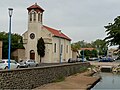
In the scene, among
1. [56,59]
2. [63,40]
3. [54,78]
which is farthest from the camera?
[63,40]

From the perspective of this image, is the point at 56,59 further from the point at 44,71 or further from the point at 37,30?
the point at 44,71

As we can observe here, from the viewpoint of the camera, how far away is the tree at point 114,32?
222ft

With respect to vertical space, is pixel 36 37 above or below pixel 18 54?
above

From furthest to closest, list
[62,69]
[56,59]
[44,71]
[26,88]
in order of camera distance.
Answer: [56,59], [62,69], [44,71], [26,88]

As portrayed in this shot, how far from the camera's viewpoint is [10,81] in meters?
21.9

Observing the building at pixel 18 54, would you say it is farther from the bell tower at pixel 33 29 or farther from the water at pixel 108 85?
the water at pixel 108 85

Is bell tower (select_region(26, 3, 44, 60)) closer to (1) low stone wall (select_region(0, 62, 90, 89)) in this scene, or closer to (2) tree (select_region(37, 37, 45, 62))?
(2) tree (select_region(37, 37, 45, 62))

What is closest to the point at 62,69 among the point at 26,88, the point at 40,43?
the point at 26,88

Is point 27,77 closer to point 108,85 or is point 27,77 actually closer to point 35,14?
point 108,85

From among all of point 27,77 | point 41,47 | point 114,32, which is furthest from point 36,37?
point 27,77

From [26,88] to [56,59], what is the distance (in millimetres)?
67835

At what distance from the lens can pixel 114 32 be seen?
223 feet

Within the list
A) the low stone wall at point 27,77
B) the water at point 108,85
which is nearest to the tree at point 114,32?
the water at point 108,85

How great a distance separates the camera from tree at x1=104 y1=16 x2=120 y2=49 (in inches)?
2660
